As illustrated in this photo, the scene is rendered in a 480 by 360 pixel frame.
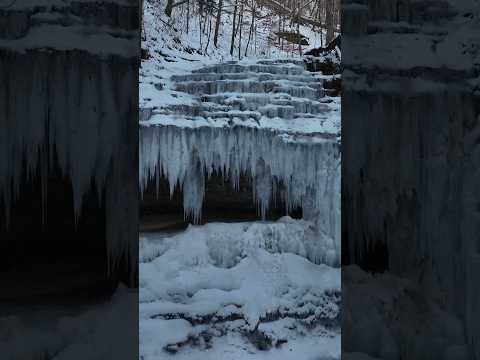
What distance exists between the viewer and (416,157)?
1.39m

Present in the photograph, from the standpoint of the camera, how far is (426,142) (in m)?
1.39

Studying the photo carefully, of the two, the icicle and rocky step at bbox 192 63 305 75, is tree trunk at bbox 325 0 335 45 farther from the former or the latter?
the icicle

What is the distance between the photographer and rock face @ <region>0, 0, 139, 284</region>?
54.8 inches

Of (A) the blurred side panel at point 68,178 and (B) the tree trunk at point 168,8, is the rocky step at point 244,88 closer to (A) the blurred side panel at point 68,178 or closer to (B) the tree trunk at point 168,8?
(A) the blurred side panel at point 68,178

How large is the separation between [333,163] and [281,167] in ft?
2.33

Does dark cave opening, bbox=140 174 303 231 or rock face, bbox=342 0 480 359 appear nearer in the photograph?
rock face, bbox=342 0 480 359

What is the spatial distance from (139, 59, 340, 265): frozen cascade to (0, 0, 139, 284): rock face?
159 inches

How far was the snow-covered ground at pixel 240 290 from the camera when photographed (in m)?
5.36

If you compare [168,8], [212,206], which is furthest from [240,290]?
[168,8]

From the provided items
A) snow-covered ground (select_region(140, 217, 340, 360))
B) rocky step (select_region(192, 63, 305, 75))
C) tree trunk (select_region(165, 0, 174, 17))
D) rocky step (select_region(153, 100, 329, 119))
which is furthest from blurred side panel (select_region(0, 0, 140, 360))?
tree trunk (select_region(165, 0, 174, 17))

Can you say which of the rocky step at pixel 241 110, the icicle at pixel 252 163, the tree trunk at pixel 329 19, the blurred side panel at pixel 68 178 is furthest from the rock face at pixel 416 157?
the tree trunk at pixel 329 19

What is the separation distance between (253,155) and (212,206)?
1692 mm

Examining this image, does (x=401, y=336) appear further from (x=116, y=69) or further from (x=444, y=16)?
(x=116, y=69)

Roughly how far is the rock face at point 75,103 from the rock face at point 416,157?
77 centimetres
